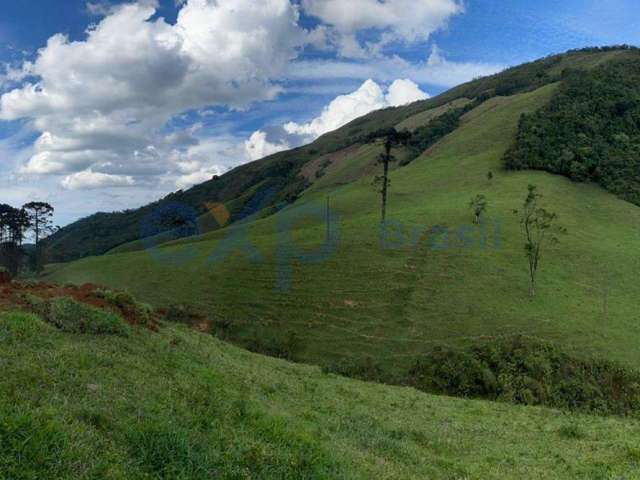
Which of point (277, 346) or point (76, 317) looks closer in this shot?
point (76, 317)

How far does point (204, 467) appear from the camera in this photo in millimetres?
7418

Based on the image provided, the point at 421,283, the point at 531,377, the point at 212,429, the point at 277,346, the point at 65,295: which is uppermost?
the point at 65,295

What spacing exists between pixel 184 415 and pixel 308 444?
7.55ft

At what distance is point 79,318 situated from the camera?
15.5 m

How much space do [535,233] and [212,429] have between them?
68.0 meters

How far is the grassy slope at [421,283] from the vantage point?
48.0 meters

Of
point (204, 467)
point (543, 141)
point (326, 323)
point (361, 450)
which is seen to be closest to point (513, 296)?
point (326, 323)

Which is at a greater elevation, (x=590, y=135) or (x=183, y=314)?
(x=590, y=135)

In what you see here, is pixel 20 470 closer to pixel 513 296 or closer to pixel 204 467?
pixel 204 467

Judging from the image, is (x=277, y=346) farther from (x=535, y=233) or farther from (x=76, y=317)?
(x=535, y=233)

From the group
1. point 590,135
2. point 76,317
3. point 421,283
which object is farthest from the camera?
point 590,135

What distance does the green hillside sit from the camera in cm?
4766

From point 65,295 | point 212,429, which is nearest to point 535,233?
point 65,295

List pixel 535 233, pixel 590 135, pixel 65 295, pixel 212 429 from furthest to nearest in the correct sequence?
1. pixel 590 135
2. pixel 535 233
3. pixel 65 295
4. pixel 212 429
